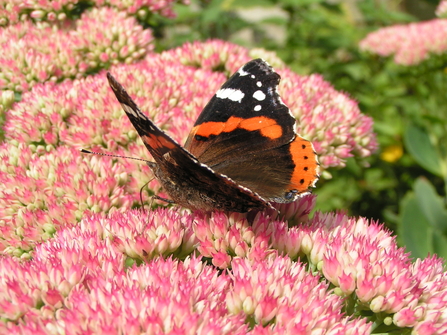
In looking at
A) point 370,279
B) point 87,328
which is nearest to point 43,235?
point 87,328

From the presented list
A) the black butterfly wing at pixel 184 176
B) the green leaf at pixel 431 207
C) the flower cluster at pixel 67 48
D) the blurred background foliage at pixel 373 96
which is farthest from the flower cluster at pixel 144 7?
the green leaf at pixel 431 207

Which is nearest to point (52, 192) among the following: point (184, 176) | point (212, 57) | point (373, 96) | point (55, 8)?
point (184, 176)

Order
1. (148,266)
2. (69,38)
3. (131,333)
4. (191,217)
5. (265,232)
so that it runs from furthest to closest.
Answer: (69,38) → (191,217) → (265,232) → (148,266) → (131,333)

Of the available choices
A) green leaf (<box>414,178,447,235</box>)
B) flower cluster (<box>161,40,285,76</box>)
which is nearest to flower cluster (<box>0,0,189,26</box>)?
flower cluster (<box>161,40,285,76</box>)

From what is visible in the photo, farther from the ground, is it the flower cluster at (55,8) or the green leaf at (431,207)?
the flower cluster at (55,8)

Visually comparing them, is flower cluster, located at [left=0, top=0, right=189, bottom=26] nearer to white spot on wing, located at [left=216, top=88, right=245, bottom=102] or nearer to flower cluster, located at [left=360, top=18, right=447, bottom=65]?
white spot on wing, located at [left=216, top=88, right=245, bottom=102]

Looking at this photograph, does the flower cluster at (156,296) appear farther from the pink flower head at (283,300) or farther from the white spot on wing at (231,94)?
the white spot on wing at (231,94)

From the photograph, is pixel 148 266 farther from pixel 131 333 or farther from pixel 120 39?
pixel 120 39

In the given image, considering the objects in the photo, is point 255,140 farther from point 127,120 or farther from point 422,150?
point 422,150
